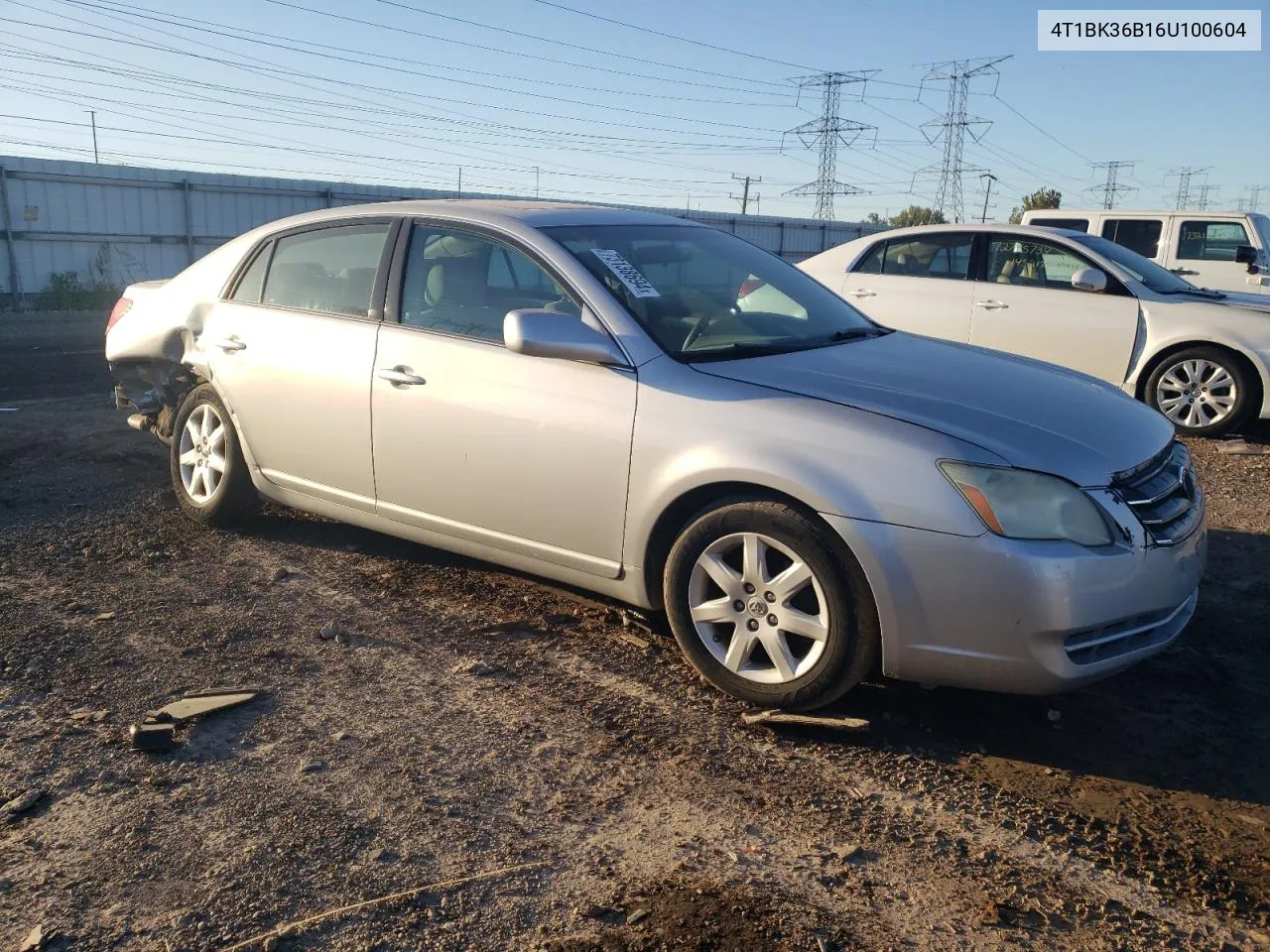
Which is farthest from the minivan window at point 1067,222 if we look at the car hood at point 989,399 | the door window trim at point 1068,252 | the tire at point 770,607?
the tire at point 770,607

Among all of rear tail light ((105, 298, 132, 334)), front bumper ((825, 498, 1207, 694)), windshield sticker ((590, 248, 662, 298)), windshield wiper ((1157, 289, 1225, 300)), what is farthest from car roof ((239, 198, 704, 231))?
windshield wiper ((1157, 289, 1225, 300))

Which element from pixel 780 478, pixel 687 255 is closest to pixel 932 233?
pixel 687 255

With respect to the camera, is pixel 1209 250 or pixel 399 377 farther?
pixel 1209 250

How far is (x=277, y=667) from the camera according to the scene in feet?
13.1

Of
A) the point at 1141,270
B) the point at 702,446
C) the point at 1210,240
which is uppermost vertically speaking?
the point at 1210,240

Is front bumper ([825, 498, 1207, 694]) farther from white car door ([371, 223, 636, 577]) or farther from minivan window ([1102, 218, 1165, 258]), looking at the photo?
minivan window ([1102, 218, 1165, 258])

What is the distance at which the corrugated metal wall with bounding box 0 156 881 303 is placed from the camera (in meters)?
18.2

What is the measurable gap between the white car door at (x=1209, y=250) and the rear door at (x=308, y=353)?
10.8 metres

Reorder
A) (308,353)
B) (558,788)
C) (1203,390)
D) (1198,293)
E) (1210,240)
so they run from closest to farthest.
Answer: (558,788) < (308,353) < (1203,390) < (1198,293) < (1210,240)

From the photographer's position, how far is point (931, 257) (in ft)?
30.7

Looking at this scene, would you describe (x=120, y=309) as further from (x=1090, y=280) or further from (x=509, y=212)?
(x=1090, y=280)

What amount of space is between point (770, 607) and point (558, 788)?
0.91 metres

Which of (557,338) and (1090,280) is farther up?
(1090,280)

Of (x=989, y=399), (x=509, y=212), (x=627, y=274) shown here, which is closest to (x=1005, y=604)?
(x=989, y=399)
